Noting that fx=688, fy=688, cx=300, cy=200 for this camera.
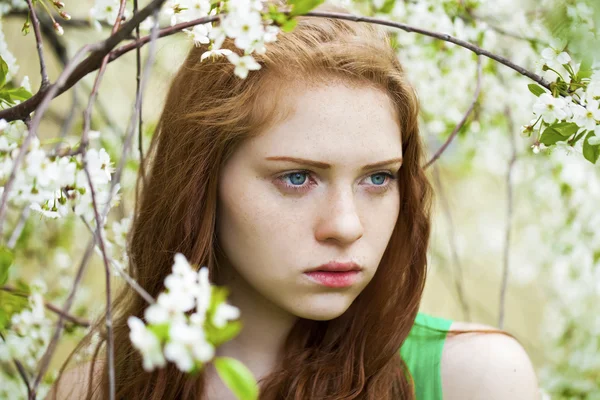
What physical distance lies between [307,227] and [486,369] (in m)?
0.47

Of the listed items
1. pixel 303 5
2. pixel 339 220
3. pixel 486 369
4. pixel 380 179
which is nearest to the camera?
pixel 303 5

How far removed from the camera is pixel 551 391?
213 cm

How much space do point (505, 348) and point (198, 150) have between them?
2.21 ft

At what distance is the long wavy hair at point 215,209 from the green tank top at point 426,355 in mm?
35

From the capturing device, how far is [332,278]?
1.09 meters

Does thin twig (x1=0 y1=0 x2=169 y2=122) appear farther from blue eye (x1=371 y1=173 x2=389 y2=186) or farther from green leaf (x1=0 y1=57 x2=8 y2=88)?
blue eye (x1=371 y1=173 x2=389 y2=186)

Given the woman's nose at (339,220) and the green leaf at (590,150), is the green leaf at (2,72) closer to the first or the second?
the woman's nose at (339,220)

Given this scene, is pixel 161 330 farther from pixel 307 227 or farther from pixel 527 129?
pixel 527 129

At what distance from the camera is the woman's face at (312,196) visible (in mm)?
1072

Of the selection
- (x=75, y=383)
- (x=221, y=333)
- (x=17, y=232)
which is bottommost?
(x=75, y=383)

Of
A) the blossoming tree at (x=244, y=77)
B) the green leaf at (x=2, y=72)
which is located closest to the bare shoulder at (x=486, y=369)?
the blossoming tree at (x=244, y=77)

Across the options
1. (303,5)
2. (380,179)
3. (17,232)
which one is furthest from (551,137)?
(17,232)

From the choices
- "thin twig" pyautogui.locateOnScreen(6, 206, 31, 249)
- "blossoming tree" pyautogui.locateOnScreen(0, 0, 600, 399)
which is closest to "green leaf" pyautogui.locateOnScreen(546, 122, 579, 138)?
"blossoming tree" pyautogui.locateOnScreen(0, 0, 600, 399)

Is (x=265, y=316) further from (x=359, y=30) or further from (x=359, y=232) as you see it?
(x=359, y=30)
